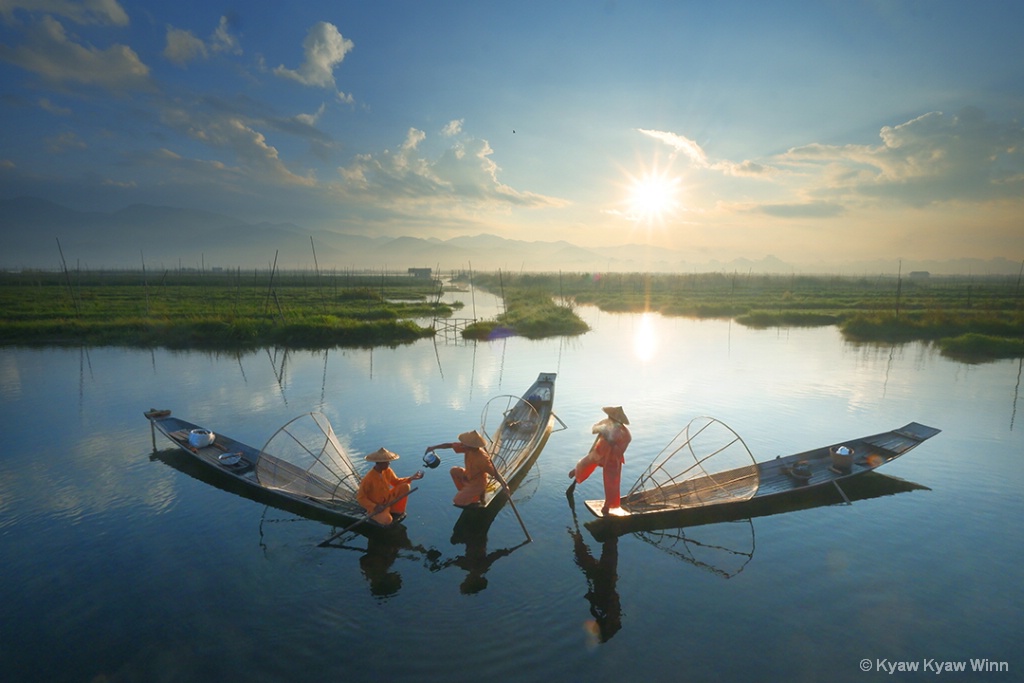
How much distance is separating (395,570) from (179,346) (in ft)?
63.8

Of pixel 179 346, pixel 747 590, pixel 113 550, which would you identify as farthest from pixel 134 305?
pixel 747 590

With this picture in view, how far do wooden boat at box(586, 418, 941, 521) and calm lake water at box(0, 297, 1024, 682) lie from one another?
44 centimetres

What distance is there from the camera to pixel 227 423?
10867 mm

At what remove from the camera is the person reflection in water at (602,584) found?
16.2 ft

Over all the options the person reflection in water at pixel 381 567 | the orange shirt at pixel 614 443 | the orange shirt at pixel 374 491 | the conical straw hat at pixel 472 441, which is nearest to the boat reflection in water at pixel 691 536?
the orange shirt at pixel 614 443

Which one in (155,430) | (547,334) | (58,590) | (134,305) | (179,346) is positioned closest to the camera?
(58,590)

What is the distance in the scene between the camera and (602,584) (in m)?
5.61

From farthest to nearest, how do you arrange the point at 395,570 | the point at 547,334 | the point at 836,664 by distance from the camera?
1. the point at 547,334
2. the point at 395,570
3. the point at 836,664

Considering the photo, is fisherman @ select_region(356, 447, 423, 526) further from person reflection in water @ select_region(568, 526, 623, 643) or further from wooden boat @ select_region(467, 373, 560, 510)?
person reflection in water @ select_region(568, 526, 623, 643)

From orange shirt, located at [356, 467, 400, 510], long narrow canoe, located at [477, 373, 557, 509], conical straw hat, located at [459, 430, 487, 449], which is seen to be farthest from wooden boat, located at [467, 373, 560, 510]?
orange shirt, located at [356, 467, 400, 510]

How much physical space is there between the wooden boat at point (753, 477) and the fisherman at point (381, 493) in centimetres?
257

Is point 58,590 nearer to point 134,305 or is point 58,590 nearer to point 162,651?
point 162,651

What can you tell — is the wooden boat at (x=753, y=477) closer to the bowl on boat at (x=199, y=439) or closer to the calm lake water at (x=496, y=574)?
the calm lake water at (x=496, y=574)

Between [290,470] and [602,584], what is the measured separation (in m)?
4.99
